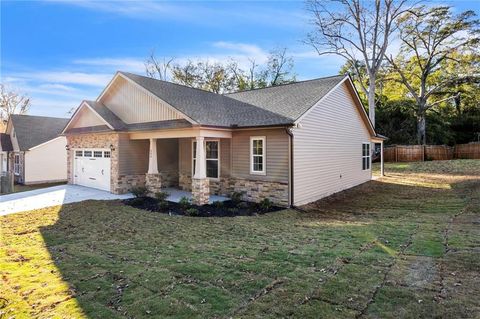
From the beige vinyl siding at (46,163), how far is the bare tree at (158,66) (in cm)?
1545

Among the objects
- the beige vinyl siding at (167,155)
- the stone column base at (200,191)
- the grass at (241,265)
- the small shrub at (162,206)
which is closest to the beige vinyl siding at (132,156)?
the beige vinyl siding at (167,155)

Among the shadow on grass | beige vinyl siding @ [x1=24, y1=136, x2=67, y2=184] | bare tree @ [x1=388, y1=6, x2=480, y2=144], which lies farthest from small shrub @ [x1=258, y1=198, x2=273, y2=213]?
bare tree @ [x1=388, y1=6, x2=480, y2=144]

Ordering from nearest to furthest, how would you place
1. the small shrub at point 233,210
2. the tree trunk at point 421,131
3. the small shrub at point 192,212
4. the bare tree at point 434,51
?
the small shrub at point 192,212
the small shrub at point 233,210
the bare tree at point 434,51
the tree trunk at point 421,131

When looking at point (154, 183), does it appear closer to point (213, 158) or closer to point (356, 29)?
point (213, 158)

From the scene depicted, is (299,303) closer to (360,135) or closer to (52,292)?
(52,292)

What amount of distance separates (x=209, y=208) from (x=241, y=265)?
18.3 feet

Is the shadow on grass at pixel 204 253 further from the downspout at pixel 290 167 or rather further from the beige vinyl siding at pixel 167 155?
the beige vinyl siding at pixel 167 155

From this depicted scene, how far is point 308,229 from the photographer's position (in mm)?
7984

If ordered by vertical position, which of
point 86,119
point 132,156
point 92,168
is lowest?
point 92,168

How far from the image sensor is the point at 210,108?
13.4 m

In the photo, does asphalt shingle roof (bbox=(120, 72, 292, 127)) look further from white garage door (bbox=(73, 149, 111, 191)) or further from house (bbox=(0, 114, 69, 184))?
house (bbox=(0, 114, 69, 184))

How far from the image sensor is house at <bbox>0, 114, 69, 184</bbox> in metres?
21.6

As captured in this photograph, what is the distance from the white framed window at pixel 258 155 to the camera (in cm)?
1159

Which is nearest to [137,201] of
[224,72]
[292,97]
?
[292,97]
